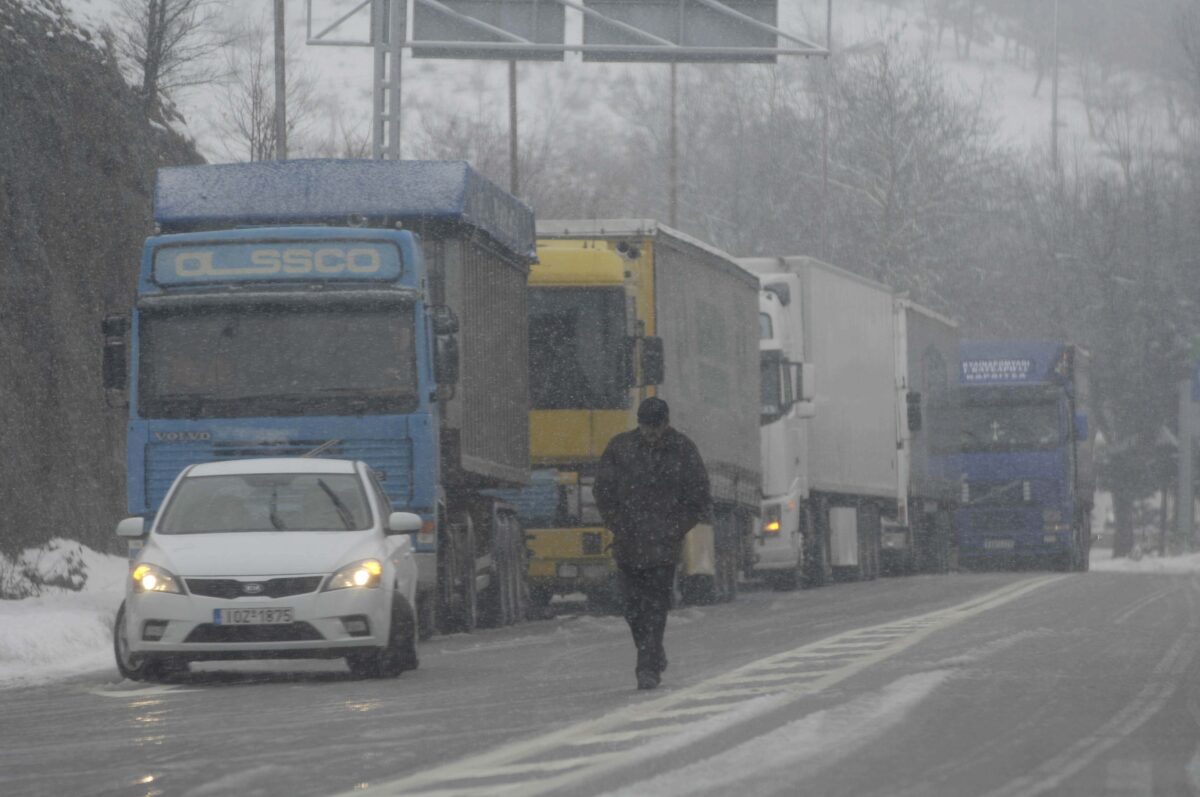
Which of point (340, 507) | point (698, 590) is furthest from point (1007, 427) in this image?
point (340, 507)

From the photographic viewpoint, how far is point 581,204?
6706cm

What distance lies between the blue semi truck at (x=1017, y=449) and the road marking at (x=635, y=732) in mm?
27971

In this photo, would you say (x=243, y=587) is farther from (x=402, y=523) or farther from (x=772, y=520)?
(x=772, y=520)

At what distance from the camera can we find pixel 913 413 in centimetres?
4003

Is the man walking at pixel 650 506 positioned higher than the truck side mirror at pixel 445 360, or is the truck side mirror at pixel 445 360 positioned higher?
the truck side mirror at pixel 445 360

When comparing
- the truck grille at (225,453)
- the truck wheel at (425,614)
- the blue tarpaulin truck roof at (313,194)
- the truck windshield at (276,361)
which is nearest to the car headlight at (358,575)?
the truck grille at (225,453)

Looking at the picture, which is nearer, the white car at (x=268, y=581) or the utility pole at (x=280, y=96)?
the white car at (x=268, y=581)

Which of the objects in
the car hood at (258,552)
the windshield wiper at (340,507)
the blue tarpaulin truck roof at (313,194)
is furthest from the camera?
the blue tarpaulin truck roof at (313,194)

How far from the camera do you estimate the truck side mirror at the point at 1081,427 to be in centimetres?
4609

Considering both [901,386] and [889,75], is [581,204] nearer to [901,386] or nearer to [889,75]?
[889,75]

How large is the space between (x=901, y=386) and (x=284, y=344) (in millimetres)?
22778

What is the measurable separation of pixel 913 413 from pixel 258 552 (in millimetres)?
26154

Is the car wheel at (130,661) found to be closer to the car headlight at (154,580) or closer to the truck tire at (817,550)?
the car headlight at (154,580)

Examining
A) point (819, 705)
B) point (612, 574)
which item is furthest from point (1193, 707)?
point (612, 574)
